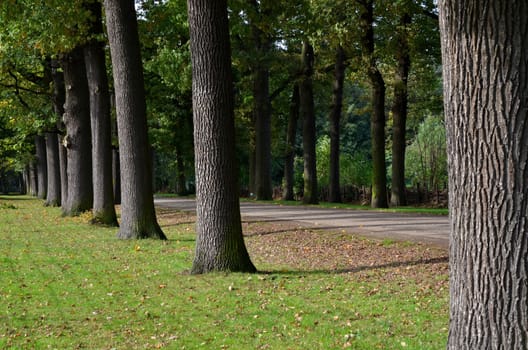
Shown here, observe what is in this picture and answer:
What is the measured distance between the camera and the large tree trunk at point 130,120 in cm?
1612

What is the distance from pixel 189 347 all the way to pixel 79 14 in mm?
14460

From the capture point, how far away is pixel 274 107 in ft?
144

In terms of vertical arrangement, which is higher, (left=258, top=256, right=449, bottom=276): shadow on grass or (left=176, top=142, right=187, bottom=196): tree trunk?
(left=176, top=142, right=187, bottom=196): tree trunk

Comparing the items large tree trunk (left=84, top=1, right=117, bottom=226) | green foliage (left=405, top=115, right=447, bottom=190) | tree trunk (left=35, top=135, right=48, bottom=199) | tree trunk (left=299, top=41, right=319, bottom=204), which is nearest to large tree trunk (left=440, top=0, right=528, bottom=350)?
large tree trunk (left=84, top=1, right=117, bottom=226)

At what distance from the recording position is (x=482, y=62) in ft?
14.3

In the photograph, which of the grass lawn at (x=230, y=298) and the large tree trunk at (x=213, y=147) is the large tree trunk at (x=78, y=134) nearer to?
the grass lawn at (x=230, y=298)

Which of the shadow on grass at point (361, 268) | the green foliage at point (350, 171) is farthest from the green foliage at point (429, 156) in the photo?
the shadow on grass at point (361, 268)

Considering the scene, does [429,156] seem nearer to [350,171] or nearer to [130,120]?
[350,171]

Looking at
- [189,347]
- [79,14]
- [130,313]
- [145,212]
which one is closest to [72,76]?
[79,14]

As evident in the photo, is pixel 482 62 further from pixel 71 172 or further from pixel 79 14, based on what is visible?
pixel 71 172

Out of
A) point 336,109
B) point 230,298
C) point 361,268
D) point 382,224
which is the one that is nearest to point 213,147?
point 230,298

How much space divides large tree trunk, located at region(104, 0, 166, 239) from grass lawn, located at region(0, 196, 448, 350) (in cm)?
124

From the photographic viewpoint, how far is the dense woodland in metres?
4.32

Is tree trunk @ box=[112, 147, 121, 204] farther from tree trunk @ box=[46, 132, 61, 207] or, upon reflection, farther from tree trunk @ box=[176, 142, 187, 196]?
tree trunk @ box=[176, 142, 187, 196]
